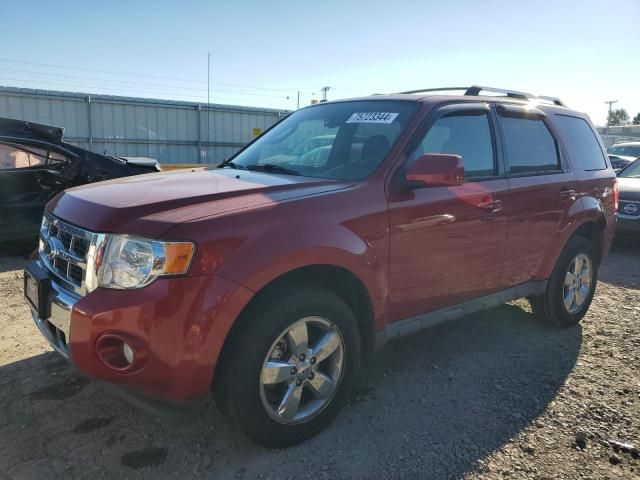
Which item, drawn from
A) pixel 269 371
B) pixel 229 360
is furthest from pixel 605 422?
pixel 229 360

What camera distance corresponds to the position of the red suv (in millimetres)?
2322

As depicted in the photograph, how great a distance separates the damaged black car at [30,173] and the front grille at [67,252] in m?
4.09

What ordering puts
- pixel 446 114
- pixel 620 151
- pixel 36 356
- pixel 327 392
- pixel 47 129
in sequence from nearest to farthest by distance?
pixel 327 392, pixel 446 114, pixel 36 356, pixel 47 129, pixel 620 151

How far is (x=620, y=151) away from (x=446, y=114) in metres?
15.1

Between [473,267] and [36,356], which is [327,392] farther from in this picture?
[36,356]

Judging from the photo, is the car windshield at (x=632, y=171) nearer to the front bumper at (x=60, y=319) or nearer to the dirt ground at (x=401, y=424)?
the dirt ground at (x=401, y=424)

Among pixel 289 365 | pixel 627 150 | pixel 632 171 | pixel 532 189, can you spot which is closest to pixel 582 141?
pixel 532 189

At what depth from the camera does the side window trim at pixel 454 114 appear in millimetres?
3246

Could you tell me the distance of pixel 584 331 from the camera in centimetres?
473

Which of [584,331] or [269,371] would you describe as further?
[584,331]

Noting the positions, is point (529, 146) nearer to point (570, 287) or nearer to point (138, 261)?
point (570, 287)

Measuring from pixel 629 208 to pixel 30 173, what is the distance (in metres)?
8.67

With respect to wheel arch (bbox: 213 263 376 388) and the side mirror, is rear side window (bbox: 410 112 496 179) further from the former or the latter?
wheel arch (bbox: 213 263 376 388)

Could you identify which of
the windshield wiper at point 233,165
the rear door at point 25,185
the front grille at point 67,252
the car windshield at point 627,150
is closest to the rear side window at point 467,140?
the windshield wiper at point 233,165
